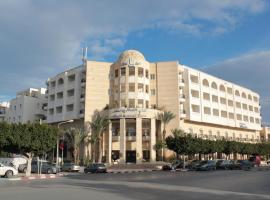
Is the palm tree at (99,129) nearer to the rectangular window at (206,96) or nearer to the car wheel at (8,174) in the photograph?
the rectangular window at (206,96)

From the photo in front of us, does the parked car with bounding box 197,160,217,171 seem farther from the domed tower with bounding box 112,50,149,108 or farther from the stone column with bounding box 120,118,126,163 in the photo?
the domed tower with bounding box 112,50,149,108

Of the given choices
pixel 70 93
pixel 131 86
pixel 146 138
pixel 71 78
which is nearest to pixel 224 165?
pixel 146 138

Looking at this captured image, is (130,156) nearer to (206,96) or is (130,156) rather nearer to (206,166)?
(206,96)

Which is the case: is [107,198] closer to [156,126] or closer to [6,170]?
[6,170]

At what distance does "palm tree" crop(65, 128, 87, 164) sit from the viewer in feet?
224

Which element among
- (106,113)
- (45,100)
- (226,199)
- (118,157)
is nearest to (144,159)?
(118,157)

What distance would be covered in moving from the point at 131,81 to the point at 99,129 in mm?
11222

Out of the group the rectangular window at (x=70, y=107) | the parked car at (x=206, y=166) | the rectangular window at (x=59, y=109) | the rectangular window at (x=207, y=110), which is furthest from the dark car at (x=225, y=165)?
the rectangular window at (x=59, y=109)

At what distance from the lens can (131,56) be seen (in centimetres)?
7244

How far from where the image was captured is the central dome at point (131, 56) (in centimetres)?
7231

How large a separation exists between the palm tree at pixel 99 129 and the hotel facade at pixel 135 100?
1.11 m

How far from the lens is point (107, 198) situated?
1488cm

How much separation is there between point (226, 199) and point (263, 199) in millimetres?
1525

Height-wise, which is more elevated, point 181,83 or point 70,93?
point 181,83
